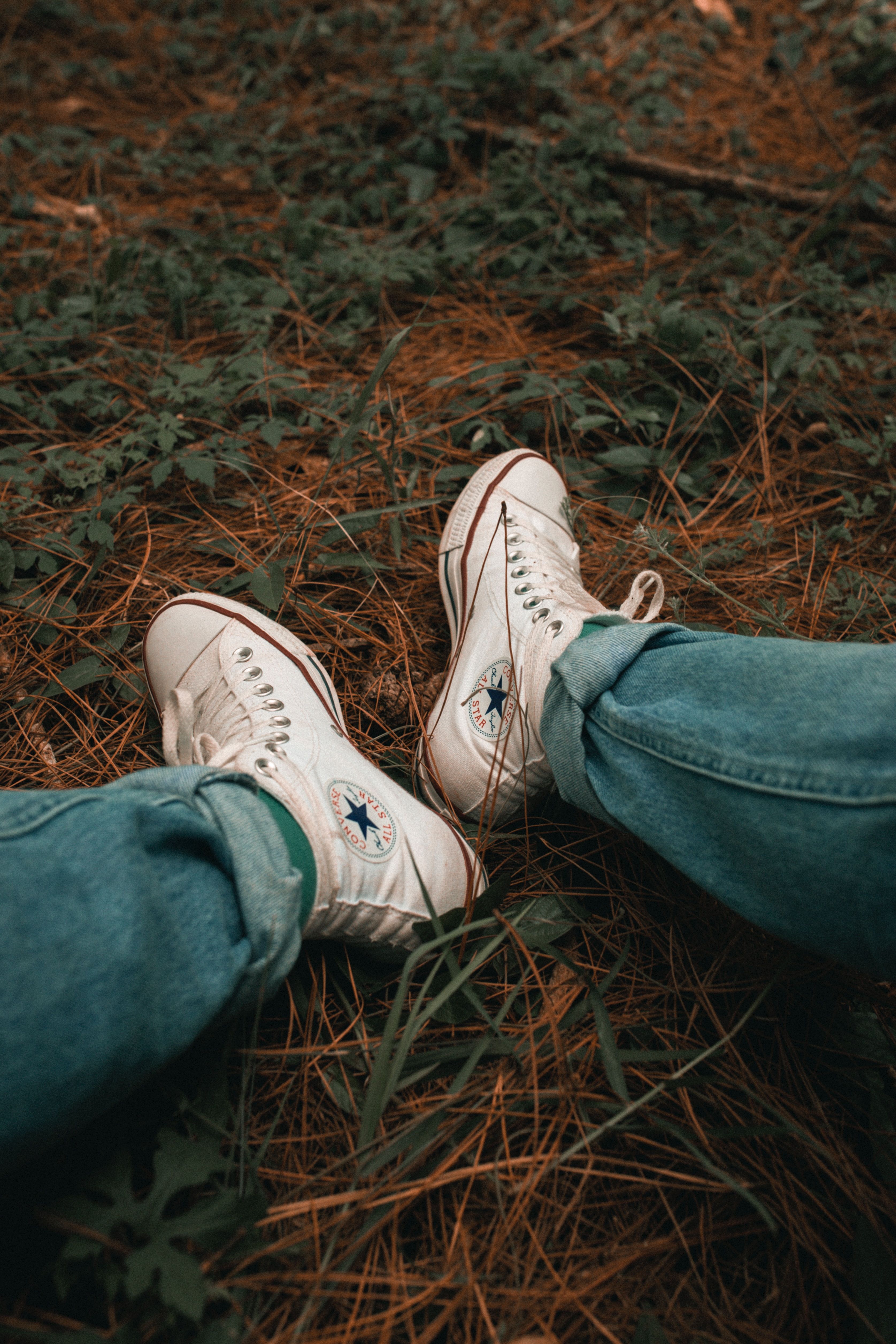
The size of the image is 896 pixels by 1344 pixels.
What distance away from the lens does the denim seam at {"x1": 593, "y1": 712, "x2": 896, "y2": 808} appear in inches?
28.8

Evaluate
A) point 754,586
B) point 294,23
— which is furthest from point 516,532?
point 294,23

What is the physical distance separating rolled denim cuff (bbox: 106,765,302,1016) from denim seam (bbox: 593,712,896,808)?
46 centimetres

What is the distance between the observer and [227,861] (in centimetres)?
84

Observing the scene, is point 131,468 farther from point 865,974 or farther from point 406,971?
point 865,974

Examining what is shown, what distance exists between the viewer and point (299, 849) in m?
0.94

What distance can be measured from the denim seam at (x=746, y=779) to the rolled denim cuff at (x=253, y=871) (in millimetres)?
458

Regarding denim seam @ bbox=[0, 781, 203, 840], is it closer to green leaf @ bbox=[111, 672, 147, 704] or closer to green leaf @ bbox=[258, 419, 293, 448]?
green leaf @ bbox=[111, 672, 147, 704]

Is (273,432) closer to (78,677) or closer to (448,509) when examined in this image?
(448,509)

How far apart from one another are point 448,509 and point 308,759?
802mm

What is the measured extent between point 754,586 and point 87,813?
134cm

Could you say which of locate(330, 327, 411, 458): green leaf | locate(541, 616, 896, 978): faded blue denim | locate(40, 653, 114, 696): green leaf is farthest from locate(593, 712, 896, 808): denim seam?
locate(40, 653, 114, 696): green leaf

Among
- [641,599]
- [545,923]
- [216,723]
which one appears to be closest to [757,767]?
[545,923]

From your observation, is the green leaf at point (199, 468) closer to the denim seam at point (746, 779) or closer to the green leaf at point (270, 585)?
the green leaf at point (270, 585)

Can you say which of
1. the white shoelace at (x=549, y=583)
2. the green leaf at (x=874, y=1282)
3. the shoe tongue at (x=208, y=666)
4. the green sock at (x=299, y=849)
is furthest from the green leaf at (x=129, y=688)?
the green leaf at (x=874, y=1282)
